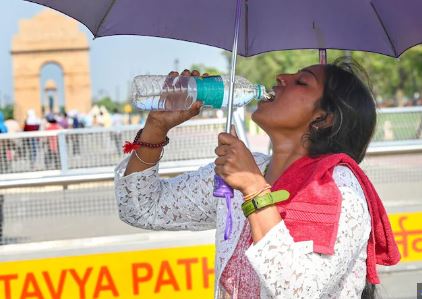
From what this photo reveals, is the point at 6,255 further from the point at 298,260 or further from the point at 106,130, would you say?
the point at 106,130

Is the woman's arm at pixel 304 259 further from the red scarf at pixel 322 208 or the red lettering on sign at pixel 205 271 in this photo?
the red lettering on sign at pixel 205 271

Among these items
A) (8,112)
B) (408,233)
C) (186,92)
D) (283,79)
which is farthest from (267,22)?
(8,112)

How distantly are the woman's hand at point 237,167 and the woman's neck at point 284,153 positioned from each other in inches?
15.5

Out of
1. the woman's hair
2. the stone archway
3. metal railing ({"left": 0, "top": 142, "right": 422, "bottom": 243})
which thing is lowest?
metal railing ({"left": 0, "top": 142, "right": 422, "bottom": 243})

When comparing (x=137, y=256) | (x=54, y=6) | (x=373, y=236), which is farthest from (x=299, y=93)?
(x=137, y=256)

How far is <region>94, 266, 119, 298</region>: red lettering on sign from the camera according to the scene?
172 inches

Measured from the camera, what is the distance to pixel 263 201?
6.38ft

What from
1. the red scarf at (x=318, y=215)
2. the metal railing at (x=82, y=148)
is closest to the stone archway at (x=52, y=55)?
the metal railing at (x=82, y=148)

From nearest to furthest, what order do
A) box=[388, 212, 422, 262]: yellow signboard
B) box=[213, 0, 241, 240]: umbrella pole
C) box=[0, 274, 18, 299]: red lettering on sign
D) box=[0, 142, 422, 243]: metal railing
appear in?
box=[213, 0, 241, 240]: umbrella pole, box=[0, 274, 18, 299]: red lettering on sign, box=[388, 212, 422, 262]: yellow signboard, box=[0, 142, 422, 243]: metal railing

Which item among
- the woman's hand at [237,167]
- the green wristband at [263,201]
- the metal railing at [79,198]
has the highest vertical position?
the woman's hand at [237,167]

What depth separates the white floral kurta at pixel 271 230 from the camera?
1904 mm

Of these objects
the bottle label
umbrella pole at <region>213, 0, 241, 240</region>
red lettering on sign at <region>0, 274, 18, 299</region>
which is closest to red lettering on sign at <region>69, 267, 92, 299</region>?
red lettering on sign at <region>0, 274, 18, 299</region>

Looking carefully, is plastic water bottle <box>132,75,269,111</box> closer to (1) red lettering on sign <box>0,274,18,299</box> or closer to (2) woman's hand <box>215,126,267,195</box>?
(2) woman's hand <box>215,126,267,195</box>

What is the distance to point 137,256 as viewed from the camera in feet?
14.6
